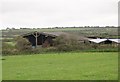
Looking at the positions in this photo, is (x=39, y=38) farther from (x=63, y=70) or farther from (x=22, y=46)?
(x=63, y=70)

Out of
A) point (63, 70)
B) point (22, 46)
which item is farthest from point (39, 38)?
point (63, 70)

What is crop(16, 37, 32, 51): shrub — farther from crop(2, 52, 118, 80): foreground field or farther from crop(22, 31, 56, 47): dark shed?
crop(2, 52, 118, 80): foreground field

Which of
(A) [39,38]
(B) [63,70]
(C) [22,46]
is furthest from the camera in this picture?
(A) [39,38]

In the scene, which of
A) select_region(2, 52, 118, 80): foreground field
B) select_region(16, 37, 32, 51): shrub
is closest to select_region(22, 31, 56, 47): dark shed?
select_region(16, 37, 32, 51): shrub

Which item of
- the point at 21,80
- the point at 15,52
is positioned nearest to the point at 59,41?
the point at 15,52

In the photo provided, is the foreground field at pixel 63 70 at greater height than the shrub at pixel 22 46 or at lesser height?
greater

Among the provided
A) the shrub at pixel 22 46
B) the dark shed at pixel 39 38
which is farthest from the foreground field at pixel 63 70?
the dark shed at pixel 39 38

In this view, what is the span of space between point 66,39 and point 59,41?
4303 mm

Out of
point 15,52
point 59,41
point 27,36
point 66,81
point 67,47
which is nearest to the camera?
point 66,81

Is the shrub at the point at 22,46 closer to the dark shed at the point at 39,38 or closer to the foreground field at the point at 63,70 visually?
the dark shed at the point at 39,38

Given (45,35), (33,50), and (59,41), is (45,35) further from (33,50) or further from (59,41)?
(33,50)

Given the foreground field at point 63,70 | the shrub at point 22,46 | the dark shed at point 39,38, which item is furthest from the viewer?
the dark shed at point 39,38

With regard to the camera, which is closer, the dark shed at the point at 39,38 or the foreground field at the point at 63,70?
the foreground field at the point at 63,70

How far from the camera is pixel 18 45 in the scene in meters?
66.8
